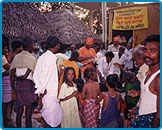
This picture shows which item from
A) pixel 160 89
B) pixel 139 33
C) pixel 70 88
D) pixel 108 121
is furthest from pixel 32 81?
pixel 139 33

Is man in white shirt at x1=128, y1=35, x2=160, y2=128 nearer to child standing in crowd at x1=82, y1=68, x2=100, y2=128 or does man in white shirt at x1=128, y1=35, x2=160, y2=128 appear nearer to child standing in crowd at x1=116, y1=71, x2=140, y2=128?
child standing in crowd at x1=116, y1=71, x2=140, y2=128

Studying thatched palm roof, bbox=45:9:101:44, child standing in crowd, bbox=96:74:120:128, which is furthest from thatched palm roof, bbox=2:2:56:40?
child standing in crowd, bbox=96:74:120:128

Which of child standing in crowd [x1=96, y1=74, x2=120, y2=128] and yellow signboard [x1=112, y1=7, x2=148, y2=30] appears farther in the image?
yellow signboard [x1=112, y1=7, x2=148, y2=30]

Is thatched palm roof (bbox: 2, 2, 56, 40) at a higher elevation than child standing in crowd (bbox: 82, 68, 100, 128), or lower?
higher

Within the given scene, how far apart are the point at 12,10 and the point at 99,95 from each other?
4174 millimetres

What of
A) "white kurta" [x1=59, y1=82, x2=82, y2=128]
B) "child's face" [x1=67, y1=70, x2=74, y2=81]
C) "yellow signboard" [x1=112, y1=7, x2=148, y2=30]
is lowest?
"white kurta" [x1=59, y1=82, x2=82, y2=128]

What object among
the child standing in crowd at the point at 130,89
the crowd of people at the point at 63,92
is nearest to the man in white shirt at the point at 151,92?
the crowd of people at the point at 63,92

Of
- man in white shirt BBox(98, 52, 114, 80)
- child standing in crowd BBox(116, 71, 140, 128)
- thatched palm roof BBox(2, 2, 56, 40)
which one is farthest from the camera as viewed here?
thatched palm roof BBox(2, 2, 56, 40)

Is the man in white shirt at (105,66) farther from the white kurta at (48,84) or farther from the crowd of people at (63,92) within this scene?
the white kurta at (48,84)

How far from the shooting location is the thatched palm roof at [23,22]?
19.3 feet

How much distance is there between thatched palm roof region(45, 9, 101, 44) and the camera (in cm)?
845

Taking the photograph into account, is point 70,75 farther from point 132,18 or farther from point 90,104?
point 132,18

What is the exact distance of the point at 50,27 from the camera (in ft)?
23.7

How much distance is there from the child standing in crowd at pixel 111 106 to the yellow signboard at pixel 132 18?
2521 mm
